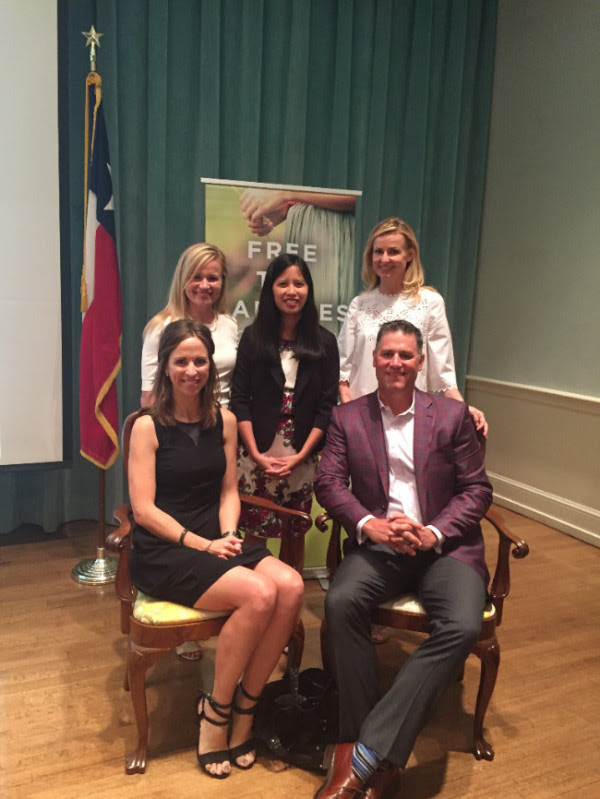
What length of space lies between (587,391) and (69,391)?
326cm

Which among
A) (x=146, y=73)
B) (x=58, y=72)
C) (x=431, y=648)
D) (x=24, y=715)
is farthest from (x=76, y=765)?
(x=146, y=73)

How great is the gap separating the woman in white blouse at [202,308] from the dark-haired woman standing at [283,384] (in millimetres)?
90

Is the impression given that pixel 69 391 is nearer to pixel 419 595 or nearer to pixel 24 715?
pixel 24 715

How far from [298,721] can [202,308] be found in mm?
1544

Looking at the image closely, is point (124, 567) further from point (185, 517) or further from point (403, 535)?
point (403, 535)

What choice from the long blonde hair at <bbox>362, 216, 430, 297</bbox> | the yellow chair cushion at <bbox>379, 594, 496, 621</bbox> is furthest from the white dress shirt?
the long blonde hair at <bbox>362, 216, 430, 297</bbox>

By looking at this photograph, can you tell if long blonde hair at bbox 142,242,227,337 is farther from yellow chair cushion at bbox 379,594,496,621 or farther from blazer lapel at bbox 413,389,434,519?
yellow chair cushion at bbox 379,594,496,621

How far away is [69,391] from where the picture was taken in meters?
3.46

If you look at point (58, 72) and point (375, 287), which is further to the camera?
point (58, 72)

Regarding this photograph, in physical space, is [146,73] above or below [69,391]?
above

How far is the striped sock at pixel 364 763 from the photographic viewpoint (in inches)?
69.7


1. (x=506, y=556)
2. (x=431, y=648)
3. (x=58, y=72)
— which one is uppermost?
(x=58, y=72)

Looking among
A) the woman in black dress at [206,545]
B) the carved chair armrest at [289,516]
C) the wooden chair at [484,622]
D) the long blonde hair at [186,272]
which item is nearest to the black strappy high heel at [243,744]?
the woman in black dress at [206,545]

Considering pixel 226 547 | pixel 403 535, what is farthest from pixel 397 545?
pixel 226 547
